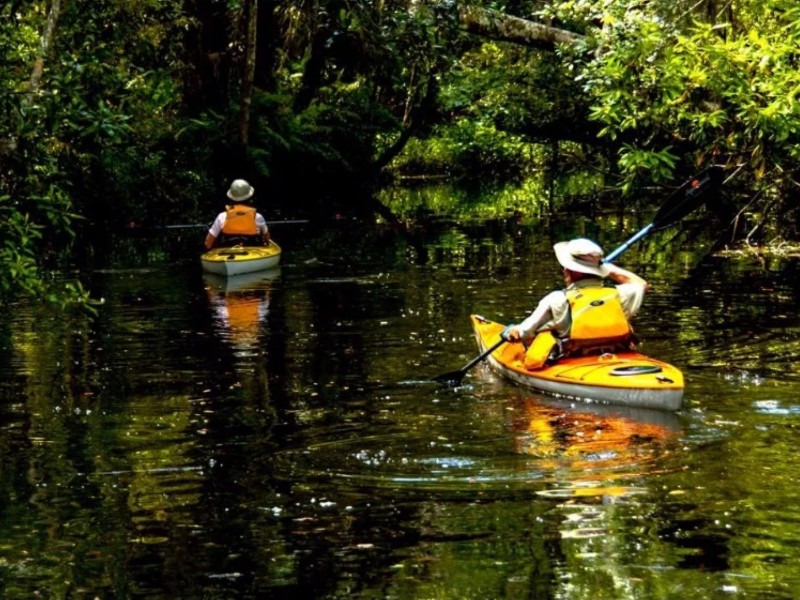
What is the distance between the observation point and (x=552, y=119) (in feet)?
92.3

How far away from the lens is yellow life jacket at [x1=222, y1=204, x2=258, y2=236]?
2139cm

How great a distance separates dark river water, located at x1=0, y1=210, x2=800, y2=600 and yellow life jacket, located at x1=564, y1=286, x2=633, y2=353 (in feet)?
1.96

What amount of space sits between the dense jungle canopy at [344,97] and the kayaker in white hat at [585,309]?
3.51 metres

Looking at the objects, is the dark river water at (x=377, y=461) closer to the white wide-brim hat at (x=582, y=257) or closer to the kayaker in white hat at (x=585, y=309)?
the kayaker in white hat at (x=585, y=309)

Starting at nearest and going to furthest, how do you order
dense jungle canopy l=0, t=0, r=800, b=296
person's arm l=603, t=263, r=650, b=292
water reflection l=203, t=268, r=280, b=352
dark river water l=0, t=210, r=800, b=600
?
1. dark river water l=0, t=210, r=800, b=600
2. dense jungle canopy l=0, t=0, r=800, b=296
3. person's arm l=603, t=263, r=650, b=292
4. water reflection l=203, t=268, r=280, b=352

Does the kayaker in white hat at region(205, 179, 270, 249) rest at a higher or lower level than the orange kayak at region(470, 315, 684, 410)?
higher

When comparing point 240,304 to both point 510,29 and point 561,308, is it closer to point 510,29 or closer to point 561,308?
point 510,29

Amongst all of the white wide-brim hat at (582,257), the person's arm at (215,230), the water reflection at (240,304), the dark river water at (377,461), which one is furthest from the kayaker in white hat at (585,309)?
the person's arm at (215,230)

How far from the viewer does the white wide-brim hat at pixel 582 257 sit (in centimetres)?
1087

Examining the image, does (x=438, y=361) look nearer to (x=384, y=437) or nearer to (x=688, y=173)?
(x=384, y=437)

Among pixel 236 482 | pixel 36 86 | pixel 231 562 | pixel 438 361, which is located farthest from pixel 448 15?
pixel 231 562

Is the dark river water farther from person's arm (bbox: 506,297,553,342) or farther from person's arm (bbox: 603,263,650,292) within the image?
person's arm (bbox: 603,263,650,292)

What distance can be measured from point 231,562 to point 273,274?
14.3 m

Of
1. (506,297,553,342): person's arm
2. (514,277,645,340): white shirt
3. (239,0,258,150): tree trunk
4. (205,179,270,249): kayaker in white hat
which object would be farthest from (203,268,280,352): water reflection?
(239,0,258,150): tree trunk
